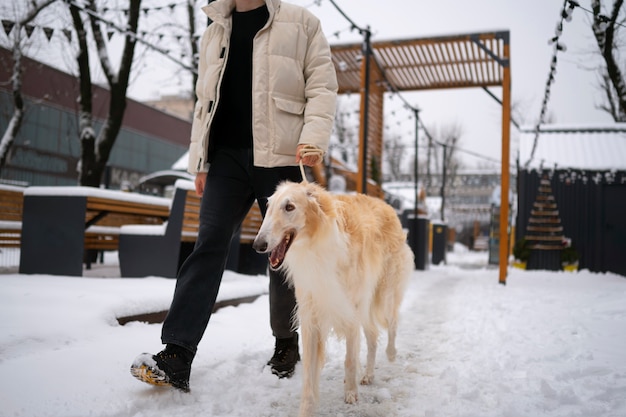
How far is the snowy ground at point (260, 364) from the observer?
2.28 meters

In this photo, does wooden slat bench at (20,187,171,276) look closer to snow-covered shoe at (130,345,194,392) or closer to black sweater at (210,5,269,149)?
black sweater at (210,5,269,149)

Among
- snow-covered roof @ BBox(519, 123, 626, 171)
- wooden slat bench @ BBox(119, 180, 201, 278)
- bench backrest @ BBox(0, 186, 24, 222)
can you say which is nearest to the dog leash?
wooden slat bench @ BBox(119, 180, 201, 278)

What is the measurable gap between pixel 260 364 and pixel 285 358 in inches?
9.6

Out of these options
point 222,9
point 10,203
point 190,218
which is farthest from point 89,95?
point 222,9

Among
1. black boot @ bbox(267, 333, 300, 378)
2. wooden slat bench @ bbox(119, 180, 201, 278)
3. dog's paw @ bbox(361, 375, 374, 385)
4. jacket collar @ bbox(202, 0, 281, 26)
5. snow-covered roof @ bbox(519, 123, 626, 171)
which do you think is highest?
snow-covered roof @ bbox(519, 123, 626, 171)

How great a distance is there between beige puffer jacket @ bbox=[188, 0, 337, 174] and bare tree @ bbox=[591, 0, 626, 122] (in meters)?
2.13

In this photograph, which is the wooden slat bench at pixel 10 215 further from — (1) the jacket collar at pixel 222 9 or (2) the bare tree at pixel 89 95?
(1) the jacket collar at pixel 222 9

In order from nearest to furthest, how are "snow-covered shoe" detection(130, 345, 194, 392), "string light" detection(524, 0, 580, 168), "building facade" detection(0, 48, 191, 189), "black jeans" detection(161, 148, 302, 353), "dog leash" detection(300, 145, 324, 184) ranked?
"snow-covered shoe" detection(130, 345, 194, 392), "black jeans" detection(161, 148, 302, 353), "dog leash" detection(300, 145, 324, 184), "string light" detection(524, 0, 580, 168), "building facade" detection(0, 48, 191, 189)

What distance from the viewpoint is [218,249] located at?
8.80ft

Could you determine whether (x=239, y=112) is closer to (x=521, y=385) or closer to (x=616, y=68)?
(x=521, y=385)

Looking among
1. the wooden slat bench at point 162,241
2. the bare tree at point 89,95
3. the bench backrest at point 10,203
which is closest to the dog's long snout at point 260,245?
the wooden slat bench at point 162,241

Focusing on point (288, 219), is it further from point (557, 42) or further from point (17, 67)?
point (17, 67)

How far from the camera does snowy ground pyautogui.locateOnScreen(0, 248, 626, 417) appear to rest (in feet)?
7.47

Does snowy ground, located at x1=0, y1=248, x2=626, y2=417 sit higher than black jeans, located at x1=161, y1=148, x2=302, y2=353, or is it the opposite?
black jeans, located at x1=161, y1=148, x2=302, y2=353
